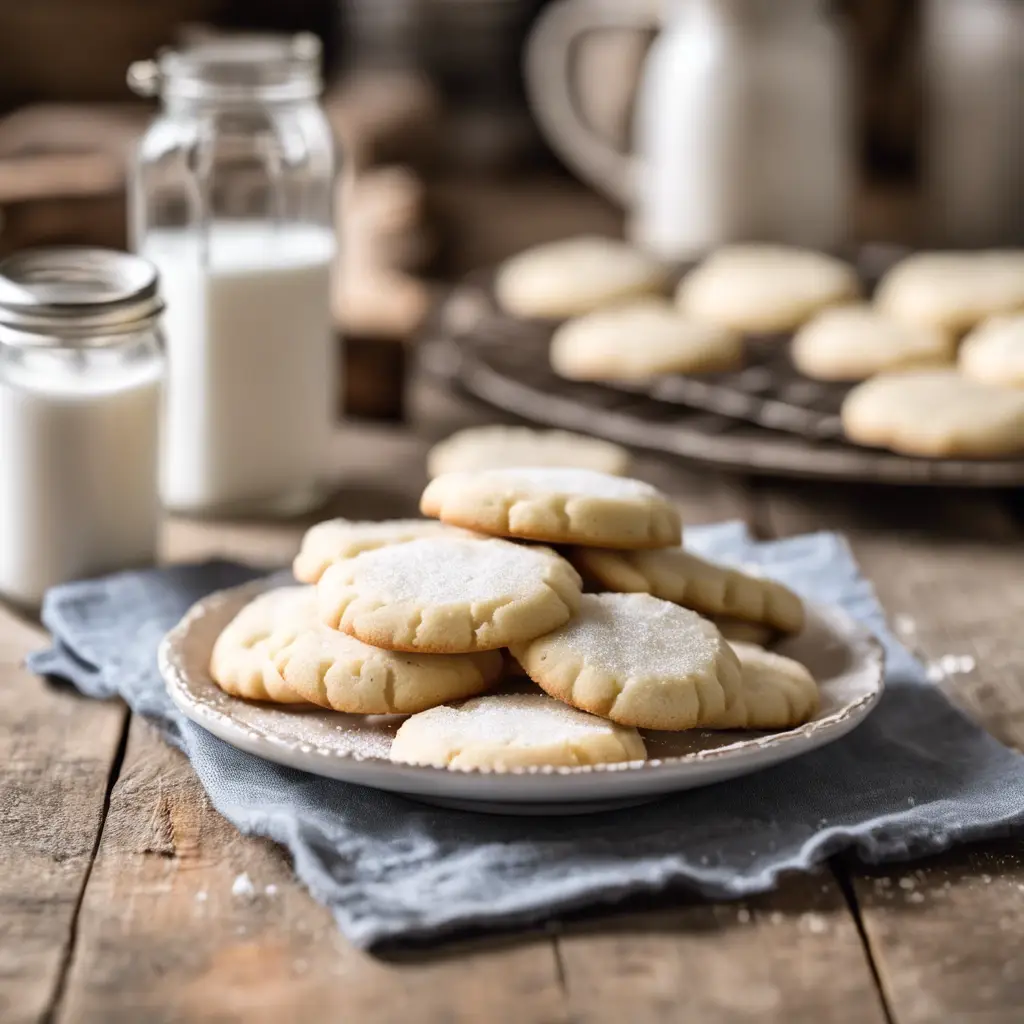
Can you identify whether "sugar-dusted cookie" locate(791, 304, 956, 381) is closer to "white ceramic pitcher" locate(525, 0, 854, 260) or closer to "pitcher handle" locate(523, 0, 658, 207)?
"white ceramic pitcher" locate(525, 0, 854, 260)

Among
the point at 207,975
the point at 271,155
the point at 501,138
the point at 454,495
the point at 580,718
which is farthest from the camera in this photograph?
the point at 501,138

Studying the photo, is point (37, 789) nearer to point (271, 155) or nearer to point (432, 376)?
point (271, 155)

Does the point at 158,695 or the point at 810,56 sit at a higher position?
the point at 810,56

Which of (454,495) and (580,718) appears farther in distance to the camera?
(454,495)

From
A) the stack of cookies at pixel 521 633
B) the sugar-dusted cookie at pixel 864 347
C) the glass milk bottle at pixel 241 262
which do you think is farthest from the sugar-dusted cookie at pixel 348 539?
the sugar-dusted cookie at pixel 864 347

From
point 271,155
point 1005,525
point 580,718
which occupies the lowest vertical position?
point 1005,525

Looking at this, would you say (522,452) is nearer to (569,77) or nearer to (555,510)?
(555,510)

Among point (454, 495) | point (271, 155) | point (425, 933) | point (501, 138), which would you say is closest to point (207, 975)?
point (425, 933)

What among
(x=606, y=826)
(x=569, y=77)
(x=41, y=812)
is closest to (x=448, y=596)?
(x=606, y=826)
